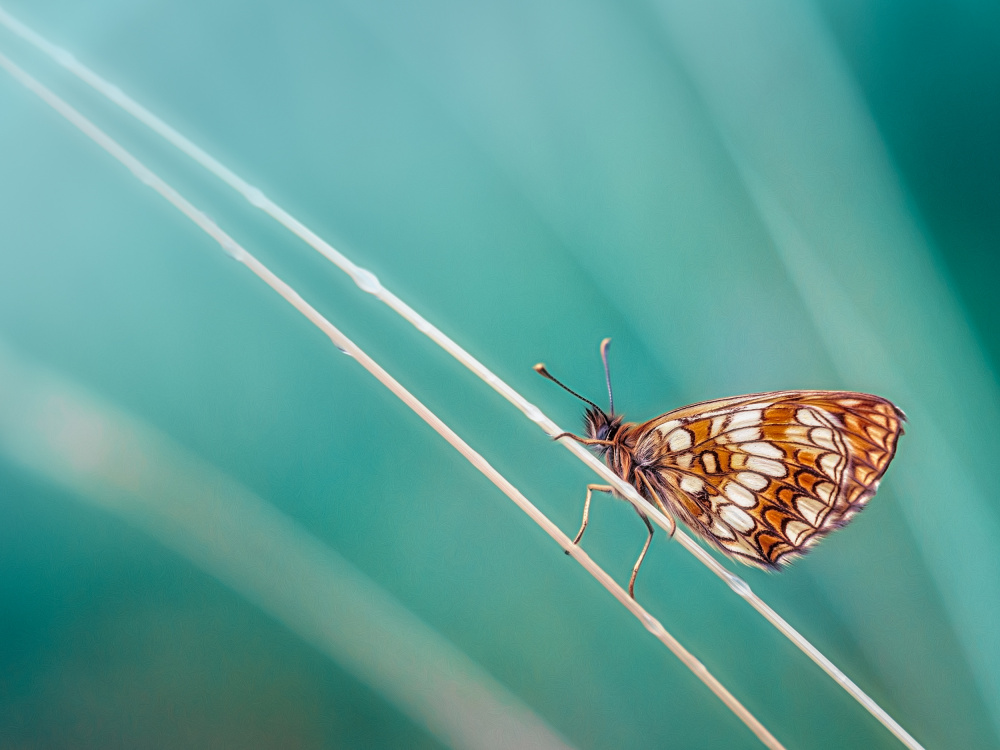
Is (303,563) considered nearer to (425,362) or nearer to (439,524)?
(439,524)

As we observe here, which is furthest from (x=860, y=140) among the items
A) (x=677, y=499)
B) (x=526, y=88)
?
(x=677, y=499)

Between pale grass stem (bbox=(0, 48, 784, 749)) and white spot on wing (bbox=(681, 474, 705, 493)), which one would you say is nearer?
pale grass stem (bbox=(0, 48, 784, 749))

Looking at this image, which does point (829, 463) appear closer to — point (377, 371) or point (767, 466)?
point (767, 466)

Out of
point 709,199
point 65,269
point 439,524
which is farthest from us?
point 709,199

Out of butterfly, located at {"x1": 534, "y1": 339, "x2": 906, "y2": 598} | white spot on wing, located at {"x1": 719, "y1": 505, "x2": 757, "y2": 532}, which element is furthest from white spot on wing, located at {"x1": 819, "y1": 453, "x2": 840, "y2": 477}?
white spot on wing, located at {"x1": 719, "y1": 505, "x2": 757, "y2": 532}

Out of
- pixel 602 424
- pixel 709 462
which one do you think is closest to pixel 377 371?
pixel 602 424

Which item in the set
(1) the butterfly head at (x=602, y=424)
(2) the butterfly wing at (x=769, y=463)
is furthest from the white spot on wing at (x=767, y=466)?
(1) the butterfly head at (x=602, y=424)

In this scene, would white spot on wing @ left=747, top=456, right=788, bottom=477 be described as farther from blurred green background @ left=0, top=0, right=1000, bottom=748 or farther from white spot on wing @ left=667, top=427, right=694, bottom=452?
blurred green background @ left=0, top=0, right=1000, bottom=748
